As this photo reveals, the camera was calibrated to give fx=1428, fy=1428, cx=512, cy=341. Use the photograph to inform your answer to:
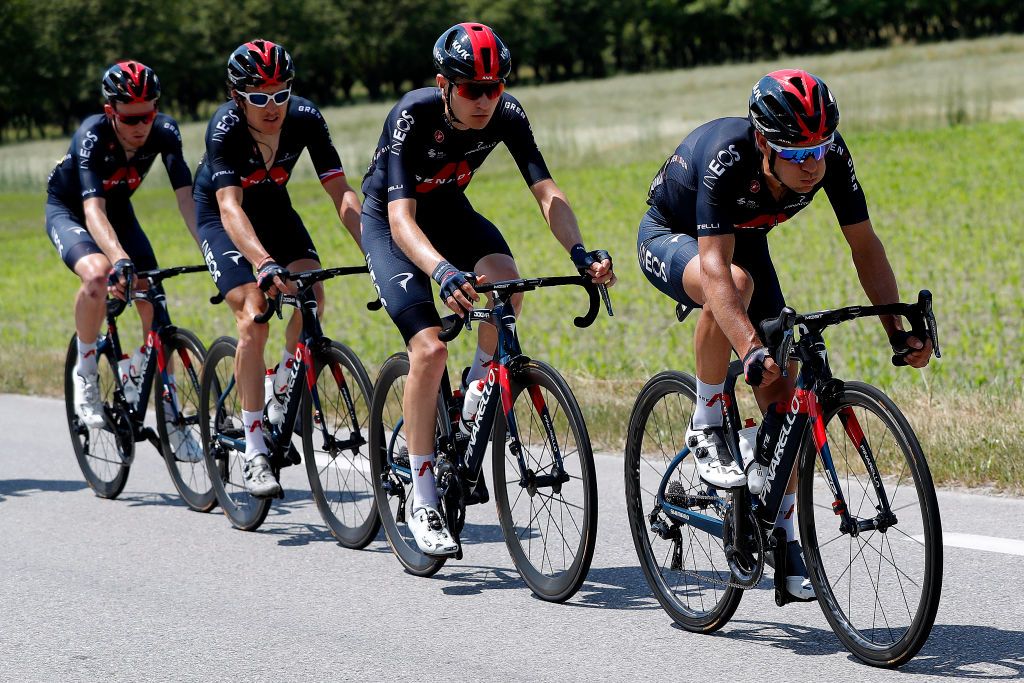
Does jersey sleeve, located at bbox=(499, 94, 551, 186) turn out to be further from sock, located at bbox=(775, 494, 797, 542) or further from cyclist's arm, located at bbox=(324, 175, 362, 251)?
sock, located at bbox=(775, 494, 797, 542)

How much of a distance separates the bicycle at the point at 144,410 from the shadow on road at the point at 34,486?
15 cm

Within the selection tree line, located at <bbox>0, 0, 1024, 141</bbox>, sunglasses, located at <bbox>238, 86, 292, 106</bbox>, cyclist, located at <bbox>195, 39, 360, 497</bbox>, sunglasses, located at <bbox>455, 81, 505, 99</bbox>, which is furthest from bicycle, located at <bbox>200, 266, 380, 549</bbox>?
tree line, located at <bbox>0, 0, 1024, 141</bbox>

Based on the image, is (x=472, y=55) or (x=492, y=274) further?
(x=492, y=274)

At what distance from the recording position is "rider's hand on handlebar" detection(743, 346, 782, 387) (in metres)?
4.52

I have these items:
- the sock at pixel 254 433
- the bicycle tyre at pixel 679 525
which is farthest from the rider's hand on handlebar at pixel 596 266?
the sock at pixel 254 433

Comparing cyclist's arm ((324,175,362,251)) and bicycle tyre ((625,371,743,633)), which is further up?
cyclist's arm ((324,175,362,251))

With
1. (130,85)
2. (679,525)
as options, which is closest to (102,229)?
(130,85)

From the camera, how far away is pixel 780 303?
5270 millimetres

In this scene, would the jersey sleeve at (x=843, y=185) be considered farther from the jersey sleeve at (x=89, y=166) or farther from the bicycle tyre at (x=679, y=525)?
the jersey sleeve at (x=89, y=166)

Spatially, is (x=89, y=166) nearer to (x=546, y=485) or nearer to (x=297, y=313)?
(x=297, y=313)

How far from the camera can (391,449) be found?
655 cm

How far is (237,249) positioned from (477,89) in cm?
199

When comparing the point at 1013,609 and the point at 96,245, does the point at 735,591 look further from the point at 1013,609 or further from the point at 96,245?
the point at 96,245

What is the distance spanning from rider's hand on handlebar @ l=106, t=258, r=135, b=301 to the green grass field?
309 centimetres
